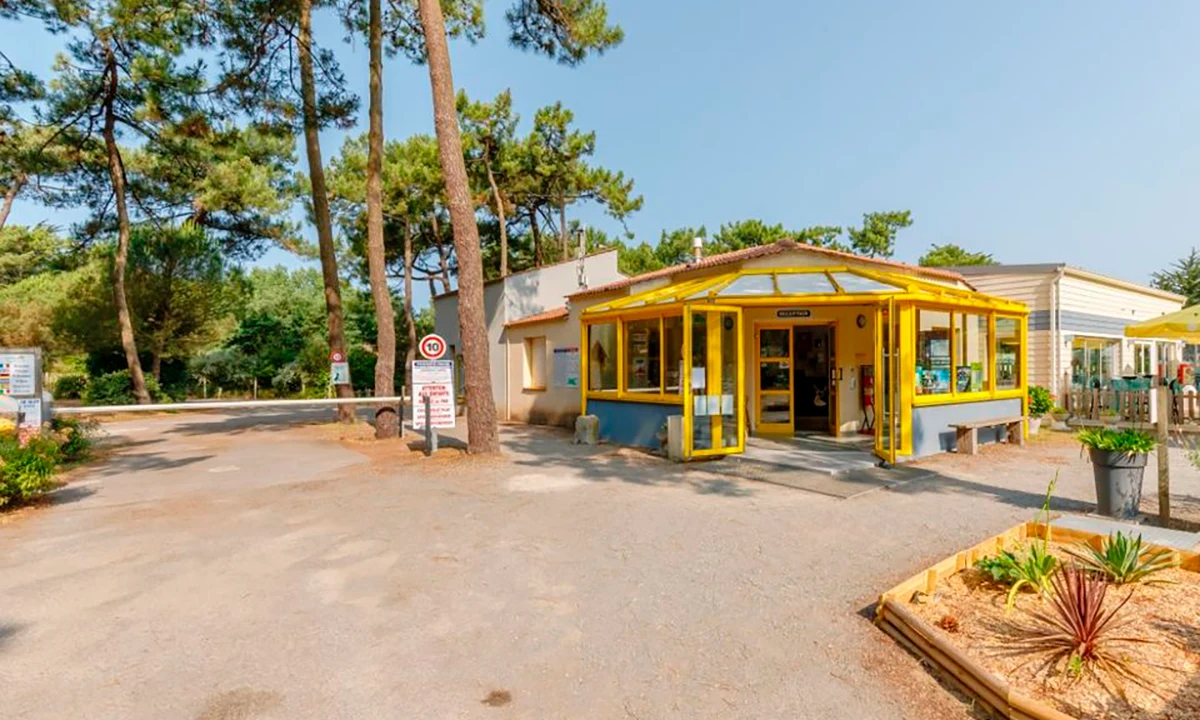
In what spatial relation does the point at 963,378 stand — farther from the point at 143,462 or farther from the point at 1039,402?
the point at 143,462

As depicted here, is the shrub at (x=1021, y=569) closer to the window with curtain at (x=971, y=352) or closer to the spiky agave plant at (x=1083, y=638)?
the spiky agave plant at (x=1083, y=638)

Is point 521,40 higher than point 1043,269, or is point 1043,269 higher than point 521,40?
point 521,40

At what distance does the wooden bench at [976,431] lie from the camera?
9.34 metres

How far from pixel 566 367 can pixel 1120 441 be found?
34.1 feet

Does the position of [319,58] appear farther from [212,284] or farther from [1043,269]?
[1043,269]

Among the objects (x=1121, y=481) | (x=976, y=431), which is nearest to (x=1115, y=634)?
(x=1121, y=481)

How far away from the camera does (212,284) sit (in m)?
25.8

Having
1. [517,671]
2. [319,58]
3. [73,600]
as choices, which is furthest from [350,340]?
[517,671]

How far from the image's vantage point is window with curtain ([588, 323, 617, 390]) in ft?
36.9

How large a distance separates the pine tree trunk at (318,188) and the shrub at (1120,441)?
45.8ft

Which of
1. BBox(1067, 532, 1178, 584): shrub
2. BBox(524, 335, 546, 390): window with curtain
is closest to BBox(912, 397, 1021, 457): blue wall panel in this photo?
BBox(1067, 532, 1178, 584): shrub

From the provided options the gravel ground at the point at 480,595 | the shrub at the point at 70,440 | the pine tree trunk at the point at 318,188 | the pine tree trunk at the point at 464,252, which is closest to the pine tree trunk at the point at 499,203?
the pine tree trunk at the point at 318,188

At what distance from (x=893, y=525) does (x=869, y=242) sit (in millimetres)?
36469

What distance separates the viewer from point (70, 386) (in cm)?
2650
